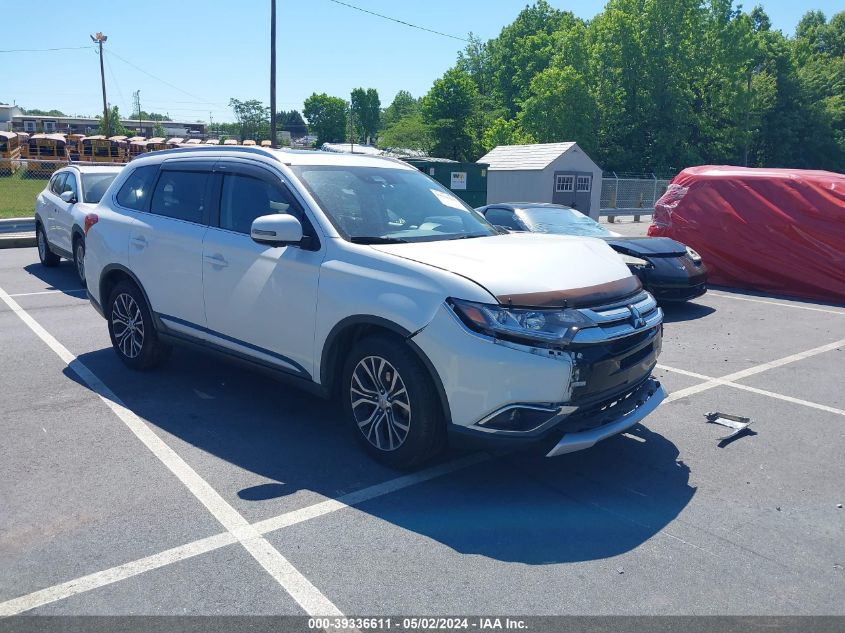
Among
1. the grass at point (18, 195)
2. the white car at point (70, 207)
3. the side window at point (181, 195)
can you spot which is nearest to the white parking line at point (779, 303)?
the side window at point (181, 195)

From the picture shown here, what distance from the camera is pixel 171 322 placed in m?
5.63

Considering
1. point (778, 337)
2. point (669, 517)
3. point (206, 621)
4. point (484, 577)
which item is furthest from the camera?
point (778, 337)

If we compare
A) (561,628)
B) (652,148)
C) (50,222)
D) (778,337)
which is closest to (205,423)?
(561,628)

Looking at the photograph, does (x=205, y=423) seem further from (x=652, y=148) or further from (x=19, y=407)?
(x=652, y=148)

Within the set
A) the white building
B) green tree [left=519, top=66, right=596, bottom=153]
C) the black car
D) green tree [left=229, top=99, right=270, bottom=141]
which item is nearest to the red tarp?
the black car

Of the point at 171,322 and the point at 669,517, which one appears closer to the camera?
the point at 669,517

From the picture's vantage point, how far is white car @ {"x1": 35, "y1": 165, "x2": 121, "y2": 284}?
10.1 m

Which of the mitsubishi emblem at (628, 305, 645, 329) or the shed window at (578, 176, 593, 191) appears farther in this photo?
the shed window at (578, 176, 593, 191)

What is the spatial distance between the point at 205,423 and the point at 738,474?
11.8 feet

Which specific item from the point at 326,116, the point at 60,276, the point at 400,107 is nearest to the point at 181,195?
the point at 60,276

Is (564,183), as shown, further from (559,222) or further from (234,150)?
(234,150)

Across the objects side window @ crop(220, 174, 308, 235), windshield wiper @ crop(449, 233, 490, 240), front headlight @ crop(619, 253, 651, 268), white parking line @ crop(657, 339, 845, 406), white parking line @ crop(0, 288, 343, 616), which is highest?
side window @ crop(220, 174, 308, 235)

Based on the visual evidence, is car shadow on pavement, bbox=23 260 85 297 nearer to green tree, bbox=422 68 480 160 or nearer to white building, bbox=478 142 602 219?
white building, bbox=478 142 602 219

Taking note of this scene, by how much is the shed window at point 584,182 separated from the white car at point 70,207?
19378 millimetres
